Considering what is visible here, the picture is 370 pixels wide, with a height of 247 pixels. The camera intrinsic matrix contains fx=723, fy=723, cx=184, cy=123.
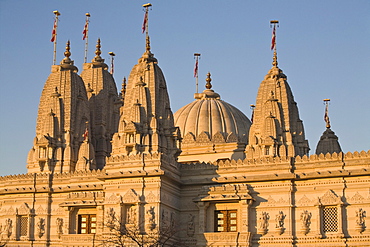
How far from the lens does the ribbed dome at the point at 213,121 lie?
50000 mm

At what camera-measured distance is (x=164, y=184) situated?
38125mm

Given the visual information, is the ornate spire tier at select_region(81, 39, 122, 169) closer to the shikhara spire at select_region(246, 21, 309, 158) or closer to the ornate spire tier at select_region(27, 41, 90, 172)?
the ornate spire tier at select_region(27, 41, 90, 172)

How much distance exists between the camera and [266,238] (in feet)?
123

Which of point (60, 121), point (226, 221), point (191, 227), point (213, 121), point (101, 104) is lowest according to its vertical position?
point (191, 227)

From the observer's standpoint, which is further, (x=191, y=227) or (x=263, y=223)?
(x=191, y=227)

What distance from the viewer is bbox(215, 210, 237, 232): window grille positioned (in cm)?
3828

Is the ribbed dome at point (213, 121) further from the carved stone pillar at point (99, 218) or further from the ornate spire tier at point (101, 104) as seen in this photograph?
the carved stone pillar at point (99, 218)

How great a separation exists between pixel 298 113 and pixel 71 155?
14.7m

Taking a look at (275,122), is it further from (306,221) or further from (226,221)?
(306,221)

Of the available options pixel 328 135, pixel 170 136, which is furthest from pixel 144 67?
pixel 328 135

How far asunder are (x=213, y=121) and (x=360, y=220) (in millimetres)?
17110

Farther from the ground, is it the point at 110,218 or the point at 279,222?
the point at 110,218

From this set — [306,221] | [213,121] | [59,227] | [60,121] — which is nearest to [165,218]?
[306,221]

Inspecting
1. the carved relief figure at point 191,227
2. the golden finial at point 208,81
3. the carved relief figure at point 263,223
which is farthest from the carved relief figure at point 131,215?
the golden finial at point 208,81
